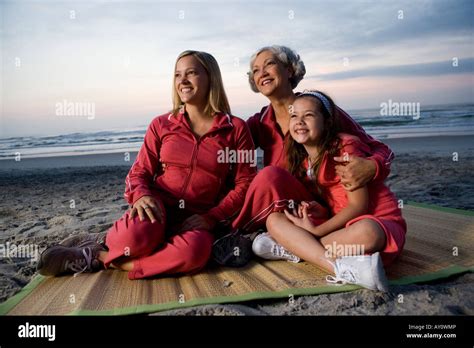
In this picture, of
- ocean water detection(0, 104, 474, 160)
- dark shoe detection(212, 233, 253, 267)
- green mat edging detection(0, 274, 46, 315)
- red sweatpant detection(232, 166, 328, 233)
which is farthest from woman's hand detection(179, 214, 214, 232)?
ocean water detection(0, 104, 474, 160)

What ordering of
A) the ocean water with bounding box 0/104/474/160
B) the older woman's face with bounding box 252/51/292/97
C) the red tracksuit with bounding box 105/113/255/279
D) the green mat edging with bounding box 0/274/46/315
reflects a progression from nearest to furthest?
the green mat edging with bounding box 0/274/46/315 → the red tracksuit with bounding box 105/113/255/279 → the older woman's face with bounding box 252/51/292/97 → the ocean water with bounding box 0/104/474/160

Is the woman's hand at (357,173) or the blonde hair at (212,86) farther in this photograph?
the blonde hair at (212,86)

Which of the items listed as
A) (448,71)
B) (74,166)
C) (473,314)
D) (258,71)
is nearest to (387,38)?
(448,71)

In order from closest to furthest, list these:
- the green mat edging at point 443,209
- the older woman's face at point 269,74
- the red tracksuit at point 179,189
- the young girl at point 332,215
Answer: the young girl at point 332,215 → the red tracksuit at point 179,189 → the older woman's face at point 269,74 → the green mat edging at point 443,209

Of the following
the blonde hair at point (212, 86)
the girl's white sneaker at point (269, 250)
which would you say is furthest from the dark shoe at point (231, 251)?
the blonde hair at point (212, 86)

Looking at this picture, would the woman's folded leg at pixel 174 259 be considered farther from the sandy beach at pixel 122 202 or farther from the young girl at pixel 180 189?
the sandy beach at pixel 122 202

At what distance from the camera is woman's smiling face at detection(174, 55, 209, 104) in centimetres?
232

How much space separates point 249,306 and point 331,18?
5903mm

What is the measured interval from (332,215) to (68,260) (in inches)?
57.3

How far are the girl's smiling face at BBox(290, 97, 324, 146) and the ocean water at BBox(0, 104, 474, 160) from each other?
8.34 metres

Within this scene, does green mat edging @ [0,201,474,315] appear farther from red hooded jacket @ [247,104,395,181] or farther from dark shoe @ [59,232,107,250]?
red hooded jacket @ [247,104,395,181]

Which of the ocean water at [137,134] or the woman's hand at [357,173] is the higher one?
the ocean water at [137,134]

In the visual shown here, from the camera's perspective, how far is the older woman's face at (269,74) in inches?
97.9

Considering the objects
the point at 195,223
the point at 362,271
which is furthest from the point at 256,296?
the point at 195,223
